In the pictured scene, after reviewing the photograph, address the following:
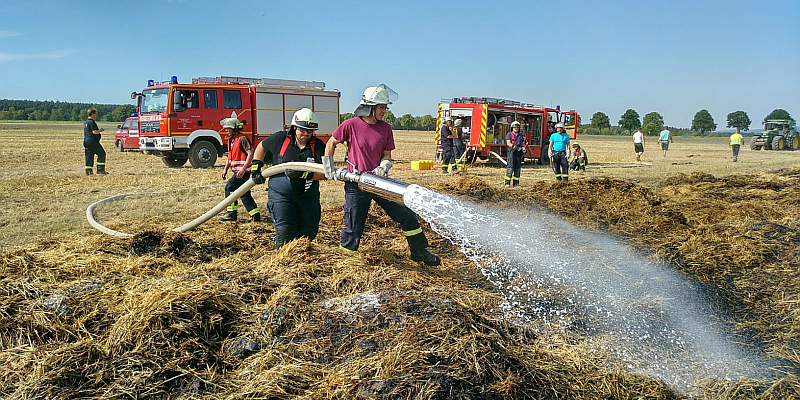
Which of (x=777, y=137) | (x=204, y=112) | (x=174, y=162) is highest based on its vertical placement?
(x=204, y=112)

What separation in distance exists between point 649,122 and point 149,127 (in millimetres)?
101422

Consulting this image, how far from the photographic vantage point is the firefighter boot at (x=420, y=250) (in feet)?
16.2

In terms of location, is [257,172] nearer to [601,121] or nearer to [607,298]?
[607,298]

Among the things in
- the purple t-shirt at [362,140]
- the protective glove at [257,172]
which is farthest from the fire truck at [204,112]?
the purple t-shirt at [362,140]

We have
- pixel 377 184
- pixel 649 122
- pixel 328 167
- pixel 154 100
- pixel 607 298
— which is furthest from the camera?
pixel 649 122

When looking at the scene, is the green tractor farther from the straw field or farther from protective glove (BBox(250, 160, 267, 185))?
protective glove (BBox(250, 160, 267, 185))

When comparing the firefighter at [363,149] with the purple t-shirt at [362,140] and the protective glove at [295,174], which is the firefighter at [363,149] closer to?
the purple t-shirt at [362,140]

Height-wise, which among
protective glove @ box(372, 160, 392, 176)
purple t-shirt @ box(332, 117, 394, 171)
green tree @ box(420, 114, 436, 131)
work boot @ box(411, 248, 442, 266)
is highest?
green tree @ box(420, 114, 436, 131)

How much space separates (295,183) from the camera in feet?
15.9

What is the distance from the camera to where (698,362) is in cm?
331

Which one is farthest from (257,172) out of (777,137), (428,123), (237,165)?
(428,123)

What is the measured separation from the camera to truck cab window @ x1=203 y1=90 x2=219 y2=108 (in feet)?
49.9

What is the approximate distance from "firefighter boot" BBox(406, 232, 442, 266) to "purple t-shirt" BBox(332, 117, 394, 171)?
743 mm

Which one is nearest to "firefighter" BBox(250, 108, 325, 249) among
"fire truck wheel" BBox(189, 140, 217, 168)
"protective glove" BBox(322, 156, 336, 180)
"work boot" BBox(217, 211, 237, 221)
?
"protective glove" BBox(322, 156, 336, 180)
